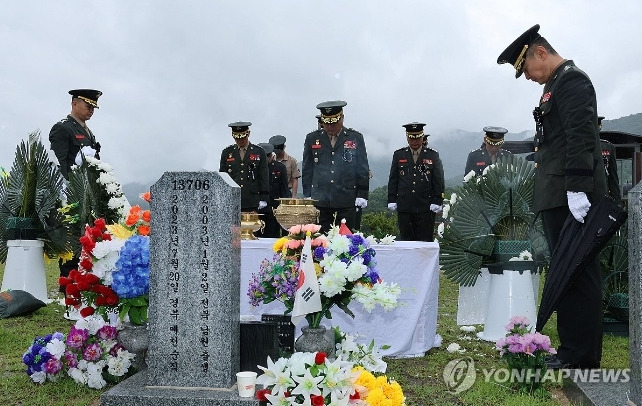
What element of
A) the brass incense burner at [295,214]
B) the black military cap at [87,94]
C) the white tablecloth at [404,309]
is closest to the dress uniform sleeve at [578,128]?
the white tablecloth at [404,309]

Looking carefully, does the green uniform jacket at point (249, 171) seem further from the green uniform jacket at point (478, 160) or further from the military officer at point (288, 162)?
the green uniform jacket at point (478, 160)

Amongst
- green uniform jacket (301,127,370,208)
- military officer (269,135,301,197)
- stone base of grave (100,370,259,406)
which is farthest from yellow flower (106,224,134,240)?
military officer (269,135,301,197)

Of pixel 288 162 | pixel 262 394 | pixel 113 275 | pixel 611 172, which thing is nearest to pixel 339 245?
pixel 262 394

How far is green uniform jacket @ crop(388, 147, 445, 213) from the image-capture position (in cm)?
1033

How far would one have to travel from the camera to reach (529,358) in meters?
4.88

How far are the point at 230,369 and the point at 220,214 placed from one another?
0.98 meters

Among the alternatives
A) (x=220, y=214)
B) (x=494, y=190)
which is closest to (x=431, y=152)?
(x=494, y=190)

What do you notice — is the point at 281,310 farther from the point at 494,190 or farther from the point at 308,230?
the point at 494,190

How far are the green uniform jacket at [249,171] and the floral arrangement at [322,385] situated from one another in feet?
26.2

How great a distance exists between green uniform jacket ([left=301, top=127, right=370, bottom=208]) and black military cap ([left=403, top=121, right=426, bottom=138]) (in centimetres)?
169

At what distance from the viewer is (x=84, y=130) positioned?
8.73 metres

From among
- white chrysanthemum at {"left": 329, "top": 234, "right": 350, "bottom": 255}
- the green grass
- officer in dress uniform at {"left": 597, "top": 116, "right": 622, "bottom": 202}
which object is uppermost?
officer in dress uniform at {"left": 597, "top": 116, "right": 622, "bottom": 202}

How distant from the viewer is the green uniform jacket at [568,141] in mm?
4887

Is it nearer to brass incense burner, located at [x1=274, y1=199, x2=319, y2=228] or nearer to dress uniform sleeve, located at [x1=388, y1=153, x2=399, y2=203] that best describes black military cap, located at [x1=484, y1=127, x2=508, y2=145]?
dress uniform sleeve, located at [x1=388, y1=153, x2=399, y2=203]
